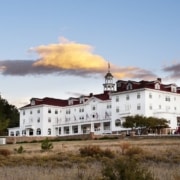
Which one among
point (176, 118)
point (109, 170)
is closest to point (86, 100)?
point (176, 118)

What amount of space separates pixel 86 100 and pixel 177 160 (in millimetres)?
98553

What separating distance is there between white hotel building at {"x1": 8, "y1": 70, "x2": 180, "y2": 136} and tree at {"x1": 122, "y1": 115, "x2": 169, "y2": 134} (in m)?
7.88

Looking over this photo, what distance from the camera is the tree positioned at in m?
97.8

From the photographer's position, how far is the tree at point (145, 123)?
3851 inches

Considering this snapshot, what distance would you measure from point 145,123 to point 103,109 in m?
24.7

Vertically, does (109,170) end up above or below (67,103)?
below

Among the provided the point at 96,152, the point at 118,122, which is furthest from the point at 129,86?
the point at 96,152

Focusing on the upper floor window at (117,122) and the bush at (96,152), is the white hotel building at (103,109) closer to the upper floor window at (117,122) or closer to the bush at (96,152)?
the upper floor window at (117,122)

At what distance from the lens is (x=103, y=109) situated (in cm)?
12150

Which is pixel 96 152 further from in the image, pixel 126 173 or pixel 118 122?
pixel 118 122

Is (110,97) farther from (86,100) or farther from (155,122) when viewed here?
(155,122)

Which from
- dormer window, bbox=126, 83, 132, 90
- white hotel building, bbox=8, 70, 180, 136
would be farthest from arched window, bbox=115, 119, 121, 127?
dormer window, bbox=126, 83, 132, 90

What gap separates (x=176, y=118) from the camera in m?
110

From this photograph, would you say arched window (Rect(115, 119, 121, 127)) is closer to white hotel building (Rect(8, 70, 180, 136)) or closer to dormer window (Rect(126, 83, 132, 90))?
white hotel building (Rect(8, 70, 180, 136))
